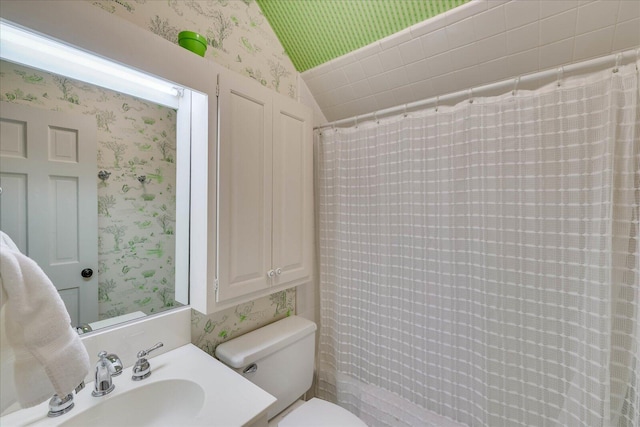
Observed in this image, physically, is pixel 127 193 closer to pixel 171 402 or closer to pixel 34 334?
pixel 34 334

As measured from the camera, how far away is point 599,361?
2.84ft

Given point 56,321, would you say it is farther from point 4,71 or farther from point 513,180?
point 513,180

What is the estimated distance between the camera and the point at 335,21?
1.32 meters

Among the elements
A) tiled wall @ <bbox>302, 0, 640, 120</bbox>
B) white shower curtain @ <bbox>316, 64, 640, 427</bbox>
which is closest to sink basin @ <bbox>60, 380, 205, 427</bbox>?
white shower curtain @ <bbox>316, 64, 640, 427</bbox>

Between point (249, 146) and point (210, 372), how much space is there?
0.85 metres

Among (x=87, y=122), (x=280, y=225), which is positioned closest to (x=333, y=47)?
(x=280, y=225)

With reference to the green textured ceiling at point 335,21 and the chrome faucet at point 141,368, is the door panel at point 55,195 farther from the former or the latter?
the green textured ceiling at point 335,21

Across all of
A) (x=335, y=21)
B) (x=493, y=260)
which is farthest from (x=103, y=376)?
(x=335, y=21)

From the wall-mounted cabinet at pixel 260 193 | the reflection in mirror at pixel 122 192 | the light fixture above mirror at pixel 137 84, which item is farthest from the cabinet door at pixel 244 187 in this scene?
the reflection in mirror at pixel 122 192

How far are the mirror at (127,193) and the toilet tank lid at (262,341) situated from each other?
312 millimetres

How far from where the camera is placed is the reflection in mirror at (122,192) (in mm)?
778

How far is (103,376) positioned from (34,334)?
34 cm

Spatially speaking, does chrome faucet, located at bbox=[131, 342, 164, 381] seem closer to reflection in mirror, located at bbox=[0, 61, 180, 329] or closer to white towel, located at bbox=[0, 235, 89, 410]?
reflection in mirror, located at bbox=[0, 61, 180, 329]

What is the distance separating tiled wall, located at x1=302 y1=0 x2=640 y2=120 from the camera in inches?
38.6
